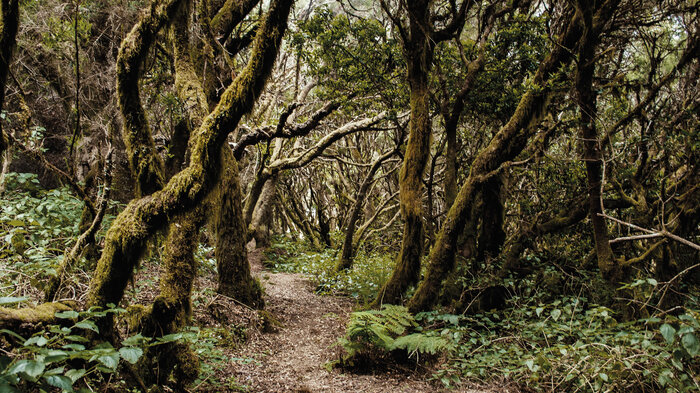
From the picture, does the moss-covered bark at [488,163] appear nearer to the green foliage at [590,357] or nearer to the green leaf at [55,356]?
the green foliage at [590,357]

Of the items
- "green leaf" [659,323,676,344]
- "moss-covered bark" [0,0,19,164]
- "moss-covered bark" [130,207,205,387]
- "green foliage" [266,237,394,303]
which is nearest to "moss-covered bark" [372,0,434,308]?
"green foliage" [266,237,394,303]

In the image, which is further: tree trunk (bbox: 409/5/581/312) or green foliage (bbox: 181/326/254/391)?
tree trunk (bbox: 409/5/581/312)

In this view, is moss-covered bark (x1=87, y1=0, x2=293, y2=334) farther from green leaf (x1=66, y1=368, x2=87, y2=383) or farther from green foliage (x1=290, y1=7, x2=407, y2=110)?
green foliage (x1=290, y1=7, x2=407, y2=110)

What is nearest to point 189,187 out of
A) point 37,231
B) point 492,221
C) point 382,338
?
point 382,338

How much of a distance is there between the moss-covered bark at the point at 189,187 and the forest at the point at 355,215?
0.06ft

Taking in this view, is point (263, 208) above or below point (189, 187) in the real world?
above

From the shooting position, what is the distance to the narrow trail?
153 inches

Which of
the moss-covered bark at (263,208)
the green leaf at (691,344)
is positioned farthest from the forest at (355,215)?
the moss-covered bark at (263,208)

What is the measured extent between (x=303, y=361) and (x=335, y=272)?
431cm

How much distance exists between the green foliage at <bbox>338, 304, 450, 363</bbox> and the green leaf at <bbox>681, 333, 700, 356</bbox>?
2028 millimetres

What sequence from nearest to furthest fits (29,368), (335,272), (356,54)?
1. (29,368)
2. (356,54)
3. (335,272)

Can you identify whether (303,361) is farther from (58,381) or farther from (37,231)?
(37,231)

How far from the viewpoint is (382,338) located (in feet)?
13.3

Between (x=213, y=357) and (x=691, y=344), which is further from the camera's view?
(x=213, y=357)
